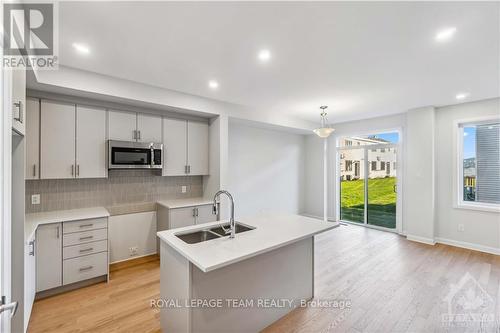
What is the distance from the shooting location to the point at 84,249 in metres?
2.73

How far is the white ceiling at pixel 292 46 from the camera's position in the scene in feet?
5.60

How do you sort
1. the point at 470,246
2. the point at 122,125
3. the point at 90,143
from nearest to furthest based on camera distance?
the point at 90,143 → the point at 122,125 → the point at 470,246

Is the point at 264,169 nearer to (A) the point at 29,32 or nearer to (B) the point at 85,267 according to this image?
(B) the point at 85,267

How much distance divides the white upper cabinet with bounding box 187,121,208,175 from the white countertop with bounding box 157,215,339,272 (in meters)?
1.81

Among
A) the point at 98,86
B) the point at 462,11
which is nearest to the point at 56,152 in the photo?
the point at 98,86

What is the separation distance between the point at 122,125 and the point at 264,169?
328 cm

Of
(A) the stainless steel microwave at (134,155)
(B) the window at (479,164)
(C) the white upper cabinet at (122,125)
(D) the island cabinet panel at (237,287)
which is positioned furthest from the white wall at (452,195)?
(C) the white upper cabinet at (122,125)

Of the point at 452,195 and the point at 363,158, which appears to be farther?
the point at 363,158

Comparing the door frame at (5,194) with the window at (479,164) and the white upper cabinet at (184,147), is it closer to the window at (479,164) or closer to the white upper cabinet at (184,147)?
the white upper cabinet at (184,147)

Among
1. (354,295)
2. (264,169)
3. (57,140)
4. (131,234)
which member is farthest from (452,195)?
(57,140)

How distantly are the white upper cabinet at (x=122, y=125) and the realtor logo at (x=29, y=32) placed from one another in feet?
3.26

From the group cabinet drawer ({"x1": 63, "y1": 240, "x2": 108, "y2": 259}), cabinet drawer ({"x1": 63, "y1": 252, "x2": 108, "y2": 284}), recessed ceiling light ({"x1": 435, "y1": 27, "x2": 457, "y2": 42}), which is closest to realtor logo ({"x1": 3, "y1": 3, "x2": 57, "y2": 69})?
cabinet drawer ({"x1": 63, "y1": 240, "x2": 108, "y2": 259})

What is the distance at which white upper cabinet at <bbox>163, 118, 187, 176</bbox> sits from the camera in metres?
3.69

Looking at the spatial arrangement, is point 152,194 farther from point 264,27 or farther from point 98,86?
point 264,27
